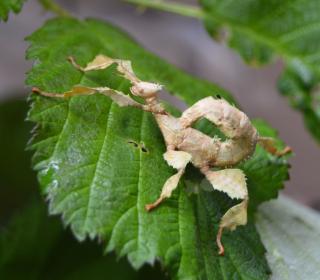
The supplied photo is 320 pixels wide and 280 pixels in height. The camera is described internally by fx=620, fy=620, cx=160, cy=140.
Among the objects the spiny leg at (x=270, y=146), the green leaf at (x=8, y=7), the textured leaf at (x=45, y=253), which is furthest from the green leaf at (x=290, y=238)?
the green leaf at (x=8, y=7)

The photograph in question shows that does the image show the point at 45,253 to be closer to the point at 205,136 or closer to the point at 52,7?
the point at 52,7

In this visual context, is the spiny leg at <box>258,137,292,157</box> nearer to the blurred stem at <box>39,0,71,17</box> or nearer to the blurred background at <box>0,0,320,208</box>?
the blurred stem at <box>39,0,71,17</box>

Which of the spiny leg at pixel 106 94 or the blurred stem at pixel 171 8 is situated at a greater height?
the spiny leg at pixel 106 94

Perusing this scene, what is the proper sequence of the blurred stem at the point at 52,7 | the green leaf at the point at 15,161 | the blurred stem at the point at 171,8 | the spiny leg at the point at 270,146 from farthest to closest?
the green leaf at the point at 15,161, the blurred stem at the point at 171,8, the blurred stem at the point at 52,7, the spiny leg at the point at 270,146

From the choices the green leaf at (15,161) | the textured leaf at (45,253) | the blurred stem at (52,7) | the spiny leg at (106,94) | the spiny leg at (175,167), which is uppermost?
the spiny leg at (106,94)

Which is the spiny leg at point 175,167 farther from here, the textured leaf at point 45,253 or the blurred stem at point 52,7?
the textured leaf at point 45,253

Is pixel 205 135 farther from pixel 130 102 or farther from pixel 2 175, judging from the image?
pixel 2 175

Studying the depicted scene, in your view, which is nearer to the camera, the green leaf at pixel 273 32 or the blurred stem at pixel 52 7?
the blurred stem at pixel 52 7
